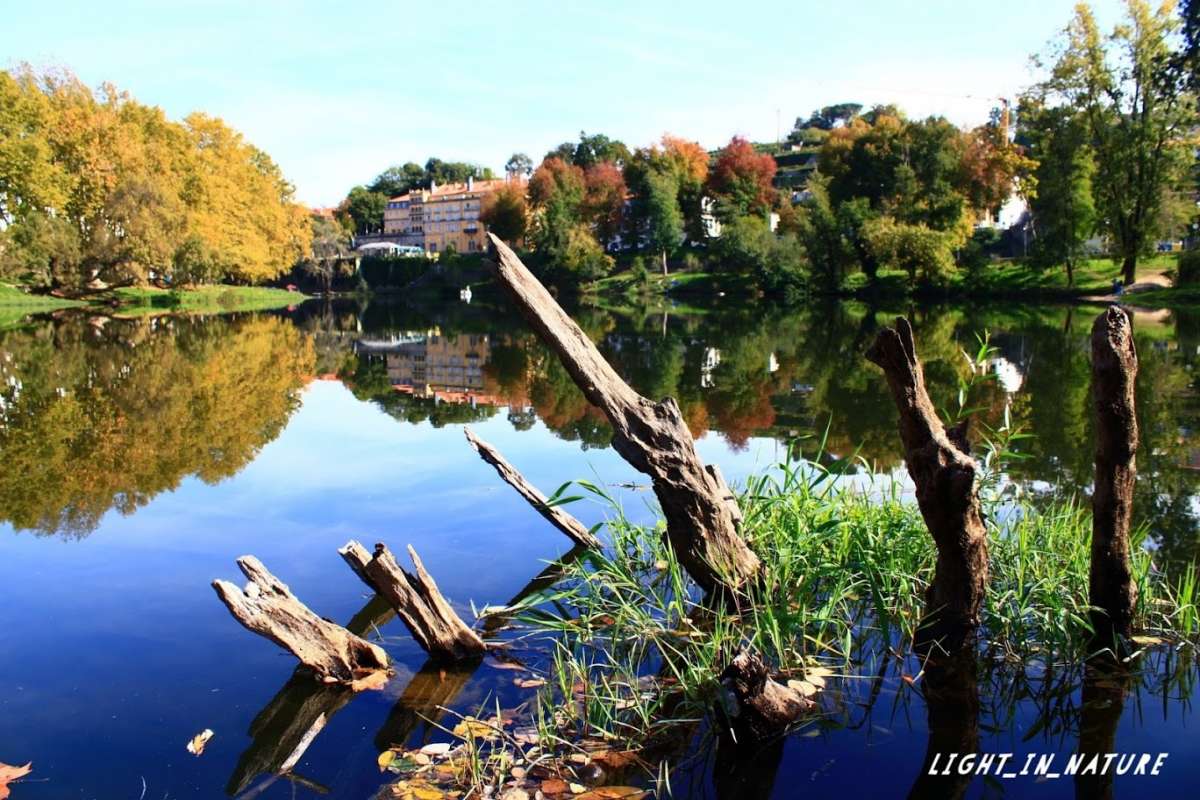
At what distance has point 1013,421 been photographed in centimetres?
1287

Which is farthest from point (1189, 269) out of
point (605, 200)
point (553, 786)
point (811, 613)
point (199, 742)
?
point (605, 200)

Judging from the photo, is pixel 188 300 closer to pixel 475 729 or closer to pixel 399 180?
pixel 475 729

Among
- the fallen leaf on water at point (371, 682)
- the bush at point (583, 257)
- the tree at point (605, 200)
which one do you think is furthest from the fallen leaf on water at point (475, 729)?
the tree at point (605, 200)

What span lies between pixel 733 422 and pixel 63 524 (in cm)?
885

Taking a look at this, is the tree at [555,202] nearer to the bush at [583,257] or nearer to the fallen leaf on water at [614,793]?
the bush at [583,257]

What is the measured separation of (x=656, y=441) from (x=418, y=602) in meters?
1.68

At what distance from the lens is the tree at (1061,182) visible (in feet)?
136

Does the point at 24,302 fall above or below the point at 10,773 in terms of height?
above

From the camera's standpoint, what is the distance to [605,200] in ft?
247

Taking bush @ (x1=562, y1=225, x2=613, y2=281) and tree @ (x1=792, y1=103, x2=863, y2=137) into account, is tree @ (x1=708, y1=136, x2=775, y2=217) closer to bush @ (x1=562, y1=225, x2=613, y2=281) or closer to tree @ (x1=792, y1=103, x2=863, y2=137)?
bush @ (x1=562, y1=225, x2=613, y2=281)

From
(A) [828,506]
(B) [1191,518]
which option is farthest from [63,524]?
(B) [1191,518]

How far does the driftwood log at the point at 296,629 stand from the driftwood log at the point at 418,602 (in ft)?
0.96

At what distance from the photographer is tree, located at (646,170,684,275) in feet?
224

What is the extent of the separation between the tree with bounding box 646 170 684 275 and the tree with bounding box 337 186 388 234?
78.2 m
